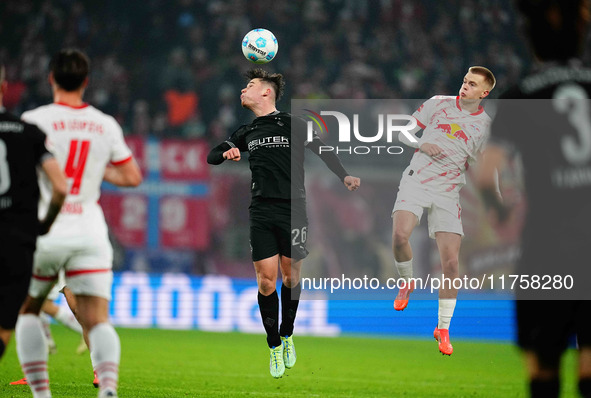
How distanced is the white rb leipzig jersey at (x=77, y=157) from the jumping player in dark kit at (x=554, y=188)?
243cm

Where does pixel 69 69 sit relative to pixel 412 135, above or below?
below

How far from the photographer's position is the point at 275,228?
25.0 ft

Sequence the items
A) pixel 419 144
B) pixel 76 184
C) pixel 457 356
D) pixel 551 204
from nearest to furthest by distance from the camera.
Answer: pixel 551 204, pixel 76 184, pixel 419 144, pixel 457 356

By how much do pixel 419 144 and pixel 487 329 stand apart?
7.60 meters

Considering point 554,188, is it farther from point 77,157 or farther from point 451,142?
point 451,142

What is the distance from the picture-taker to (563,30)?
12.0ft

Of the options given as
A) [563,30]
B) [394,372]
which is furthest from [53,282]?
[394,372]

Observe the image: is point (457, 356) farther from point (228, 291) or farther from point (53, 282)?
point (53, 282)

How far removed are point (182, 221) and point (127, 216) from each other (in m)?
1.03

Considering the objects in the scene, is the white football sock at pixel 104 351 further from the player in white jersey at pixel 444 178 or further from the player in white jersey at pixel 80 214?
the player in white jersey at pixel 444 178

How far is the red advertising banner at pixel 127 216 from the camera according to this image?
1567 centimetres

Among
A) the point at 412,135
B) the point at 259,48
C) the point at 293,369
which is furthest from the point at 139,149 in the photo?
the point at 412,135

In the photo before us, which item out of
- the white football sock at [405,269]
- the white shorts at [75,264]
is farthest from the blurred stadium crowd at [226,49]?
the white shorts at [75,264]

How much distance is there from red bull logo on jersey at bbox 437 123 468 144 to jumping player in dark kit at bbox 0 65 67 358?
13.8 feet
